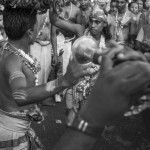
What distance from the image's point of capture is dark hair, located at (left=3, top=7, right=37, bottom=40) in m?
2.33

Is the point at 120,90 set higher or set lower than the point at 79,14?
higher

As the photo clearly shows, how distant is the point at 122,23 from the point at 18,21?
13.5ft

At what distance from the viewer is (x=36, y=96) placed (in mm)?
1934

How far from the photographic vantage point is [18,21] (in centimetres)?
233

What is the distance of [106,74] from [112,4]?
18.5 ft

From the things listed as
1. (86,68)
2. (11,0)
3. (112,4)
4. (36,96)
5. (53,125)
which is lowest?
(53,125)

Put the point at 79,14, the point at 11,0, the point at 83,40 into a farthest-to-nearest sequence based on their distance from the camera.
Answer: the point at 79,14
the point at 11,0
the point at 83,40

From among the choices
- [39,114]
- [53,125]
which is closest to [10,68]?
[39,114]

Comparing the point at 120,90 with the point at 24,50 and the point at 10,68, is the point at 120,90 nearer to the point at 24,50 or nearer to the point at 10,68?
the point at 10,68

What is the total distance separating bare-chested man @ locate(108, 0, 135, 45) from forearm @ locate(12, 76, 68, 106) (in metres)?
3.91

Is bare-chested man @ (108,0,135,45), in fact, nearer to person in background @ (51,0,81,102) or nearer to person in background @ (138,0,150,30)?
person in background @ (138,0,150,30)

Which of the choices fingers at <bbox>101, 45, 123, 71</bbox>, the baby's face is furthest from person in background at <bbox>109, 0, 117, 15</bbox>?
fingers at <bbox>101, 45, 123, 71</bbox>

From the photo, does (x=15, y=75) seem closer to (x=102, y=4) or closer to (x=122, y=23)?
(x=122, y=23)

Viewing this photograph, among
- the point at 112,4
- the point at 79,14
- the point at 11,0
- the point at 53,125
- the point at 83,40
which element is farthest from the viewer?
the point at 112,4
